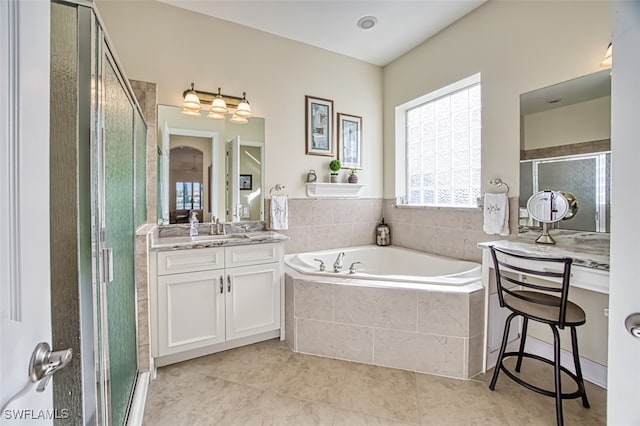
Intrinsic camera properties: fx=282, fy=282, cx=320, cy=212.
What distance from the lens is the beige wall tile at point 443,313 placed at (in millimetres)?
1884

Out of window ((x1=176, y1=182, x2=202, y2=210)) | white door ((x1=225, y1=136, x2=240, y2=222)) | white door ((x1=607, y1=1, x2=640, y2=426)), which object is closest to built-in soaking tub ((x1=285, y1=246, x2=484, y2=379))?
white door ((x1=225, y1=136, x2=240, y2=222))

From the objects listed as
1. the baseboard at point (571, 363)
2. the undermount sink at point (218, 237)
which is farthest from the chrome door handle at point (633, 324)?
the undermount sink at point (218, 237)

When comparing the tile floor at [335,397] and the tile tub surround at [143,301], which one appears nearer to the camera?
the tile floor at [335,397]

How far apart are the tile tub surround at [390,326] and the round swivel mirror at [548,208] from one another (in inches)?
25.8

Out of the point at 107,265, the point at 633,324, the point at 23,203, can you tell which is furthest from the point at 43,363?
the point at 633,324

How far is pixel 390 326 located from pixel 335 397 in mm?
597

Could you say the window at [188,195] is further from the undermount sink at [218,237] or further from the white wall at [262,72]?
the white wall at [262,72]

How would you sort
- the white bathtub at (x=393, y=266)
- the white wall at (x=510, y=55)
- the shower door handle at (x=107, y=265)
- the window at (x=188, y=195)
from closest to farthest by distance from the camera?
the shower door handle at (x=107, y=265), the white wall at (x=510, y=55), the white bathtub at (x=393, y=266), the window at (x=188, y=195)

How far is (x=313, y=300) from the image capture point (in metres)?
2.19

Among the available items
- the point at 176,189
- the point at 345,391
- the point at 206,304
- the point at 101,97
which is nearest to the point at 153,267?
the point at 206,304

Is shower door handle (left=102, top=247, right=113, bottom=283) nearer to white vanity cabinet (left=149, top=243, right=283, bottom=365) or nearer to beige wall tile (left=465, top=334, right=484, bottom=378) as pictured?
white vanity cabinet (left=149, top=243, right=283, bottom=365)

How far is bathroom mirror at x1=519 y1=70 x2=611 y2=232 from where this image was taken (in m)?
1.77

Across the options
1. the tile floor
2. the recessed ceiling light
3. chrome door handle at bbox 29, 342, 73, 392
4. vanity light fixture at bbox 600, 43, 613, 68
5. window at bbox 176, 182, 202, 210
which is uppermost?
the recessed ceiling light

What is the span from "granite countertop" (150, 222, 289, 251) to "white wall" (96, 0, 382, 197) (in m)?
0.51
